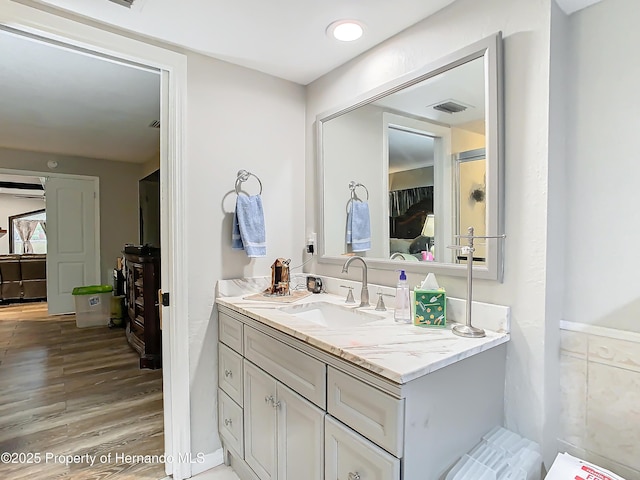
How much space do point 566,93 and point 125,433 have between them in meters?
2.96

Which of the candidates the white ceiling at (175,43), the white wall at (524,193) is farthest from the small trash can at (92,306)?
the white wall at (524,193)

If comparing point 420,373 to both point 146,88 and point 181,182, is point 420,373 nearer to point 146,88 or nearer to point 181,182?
point 181,182

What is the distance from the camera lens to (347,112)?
201cm

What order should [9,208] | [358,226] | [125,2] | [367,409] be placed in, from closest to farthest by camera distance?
[367,409]
[125,2]
[358,226]
[9,208]

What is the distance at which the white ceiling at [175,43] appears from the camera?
59.4 inches

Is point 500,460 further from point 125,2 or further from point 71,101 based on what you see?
point 71,101

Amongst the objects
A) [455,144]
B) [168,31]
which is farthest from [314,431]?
[168,31]

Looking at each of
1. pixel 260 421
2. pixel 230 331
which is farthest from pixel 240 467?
pixel 230 331

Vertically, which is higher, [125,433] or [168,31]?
[168,31]

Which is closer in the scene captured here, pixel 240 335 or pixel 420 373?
pixel 420 373

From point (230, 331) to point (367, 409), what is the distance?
1012 millimetres

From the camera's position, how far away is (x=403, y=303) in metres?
1.52

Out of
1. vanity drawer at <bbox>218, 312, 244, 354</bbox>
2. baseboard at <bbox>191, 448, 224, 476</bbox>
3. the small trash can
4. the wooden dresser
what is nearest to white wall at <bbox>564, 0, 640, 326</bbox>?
vanity drawer at <bbox>218, 312, 244, 354</bbox>

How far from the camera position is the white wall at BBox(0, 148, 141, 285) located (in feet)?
17.3
